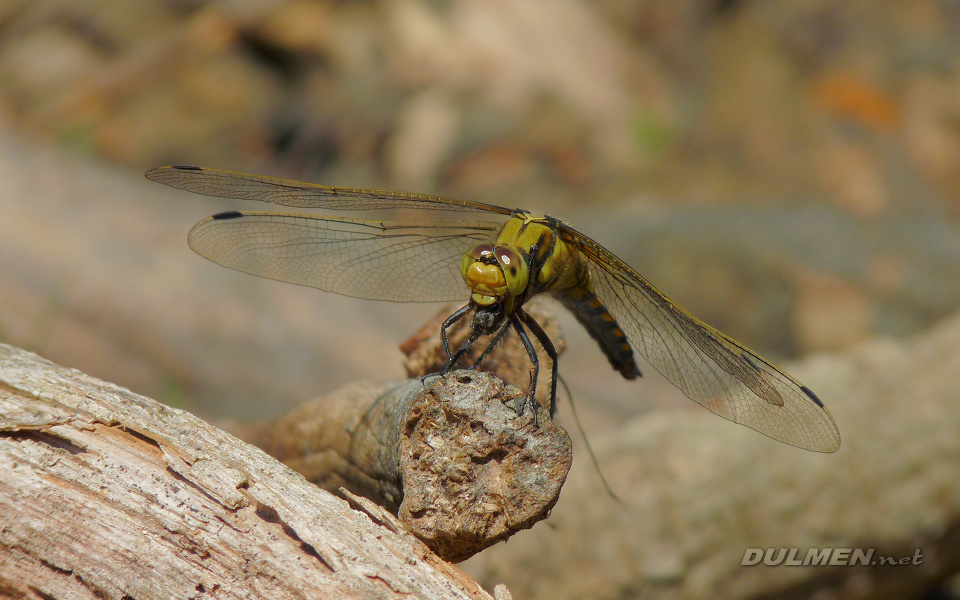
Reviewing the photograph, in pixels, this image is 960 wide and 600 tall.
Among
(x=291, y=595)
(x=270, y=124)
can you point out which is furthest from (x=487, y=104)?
(x=291, y=595)

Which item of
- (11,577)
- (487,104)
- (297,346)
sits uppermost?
(487,104)

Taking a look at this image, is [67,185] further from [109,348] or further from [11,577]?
[11,577]

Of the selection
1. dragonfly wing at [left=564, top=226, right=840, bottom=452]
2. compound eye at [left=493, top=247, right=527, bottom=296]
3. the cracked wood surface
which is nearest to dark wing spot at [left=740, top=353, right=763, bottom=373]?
dragonfly wing at [left=564, top=226, right=840, bottom=452]

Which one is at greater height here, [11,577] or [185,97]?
[185,97]

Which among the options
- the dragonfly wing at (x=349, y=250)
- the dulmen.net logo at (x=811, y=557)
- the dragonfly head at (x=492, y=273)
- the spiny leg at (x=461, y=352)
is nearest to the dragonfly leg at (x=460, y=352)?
the spiny leg at (x=461, y=352)

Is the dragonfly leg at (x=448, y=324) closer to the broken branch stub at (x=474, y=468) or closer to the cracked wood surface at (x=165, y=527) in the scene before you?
the broken branch stub at (x=474, y=468)

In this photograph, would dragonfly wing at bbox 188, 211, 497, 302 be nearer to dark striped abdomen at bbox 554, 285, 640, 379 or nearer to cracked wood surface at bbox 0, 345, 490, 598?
dark striped abdomen at bbox 554, 285, 640, 379

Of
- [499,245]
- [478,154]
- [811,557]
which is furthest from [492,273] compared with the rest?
[478,154]
